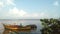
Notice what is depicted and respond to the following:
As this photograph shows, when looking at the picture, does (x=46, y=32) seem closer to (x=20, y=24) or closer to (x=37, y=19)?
(x=37, y=19)

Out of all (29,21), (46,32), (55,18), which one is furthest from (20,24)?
(55,18)

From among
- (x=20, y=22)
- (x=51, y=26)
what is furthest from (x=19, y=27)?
(x=51, y=26)

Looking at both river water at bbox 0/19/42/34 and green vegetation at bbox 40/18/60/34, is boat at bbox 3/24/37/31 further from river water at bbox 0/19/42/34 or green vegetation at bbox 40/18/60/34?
green vegetation at bbox 40/18/60/34

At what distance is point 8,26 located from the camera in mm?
2250

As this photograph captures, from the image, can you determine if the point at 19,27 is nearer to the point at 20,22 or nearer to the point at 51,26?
the point at 20,22

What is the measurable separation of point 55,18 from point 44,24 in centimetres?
22

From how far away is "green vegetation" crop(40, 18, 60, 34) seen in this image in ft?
7.25

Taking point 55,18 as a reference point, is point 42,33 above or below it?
below

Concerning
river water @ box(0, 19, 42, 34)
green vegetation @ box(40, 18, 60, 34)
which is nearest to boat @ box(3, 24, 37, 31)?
river water @ box(0, 19, 42, 34)

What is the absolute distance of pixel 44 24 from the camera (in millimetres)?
2250

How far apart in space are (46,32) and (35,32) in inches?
7.7

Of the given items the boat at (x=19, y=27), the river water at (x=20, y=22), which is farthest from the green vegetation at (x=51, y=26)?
the boat at (x=19, y=27)

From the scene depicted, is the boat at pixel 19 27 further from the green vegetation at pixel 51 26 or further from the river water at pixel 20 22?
the green vegetation at pixel 51 26

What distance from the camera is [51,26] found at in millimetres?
2217
